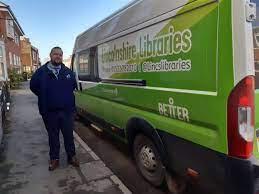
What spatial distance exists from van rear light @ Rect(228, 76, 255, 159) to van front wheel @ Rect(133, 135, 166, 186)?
1468 millimetres

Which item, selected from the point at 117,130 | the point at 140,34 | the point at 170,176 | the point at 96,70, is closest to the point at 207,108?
the point at 170,176

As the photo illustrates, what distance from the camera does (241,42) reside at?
2617mm

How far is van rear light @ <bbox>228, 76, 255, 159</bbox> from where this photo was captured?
2676 millimetres

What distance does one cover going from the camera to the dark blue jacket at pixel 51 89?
4.87 meters

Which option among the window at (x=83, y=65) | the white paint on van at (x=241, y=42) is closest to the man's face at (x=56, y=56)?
the window at (x=83, y=65)

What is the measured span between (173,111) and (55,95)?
7.00 ft

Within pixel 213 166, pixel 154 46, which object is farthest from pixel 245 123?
pixel 154 46

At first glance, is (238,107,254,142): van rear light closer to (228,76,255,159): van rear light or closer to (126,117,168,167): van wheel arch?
(228,76,255,159): van rear light

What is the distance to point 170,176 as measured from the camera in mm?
3959

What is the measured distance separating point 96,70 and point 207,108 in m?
3.72

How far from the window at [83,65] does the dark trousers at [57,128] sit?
215 cm

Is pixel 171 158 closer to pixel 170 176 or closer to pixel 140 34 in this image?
pixel 170 176

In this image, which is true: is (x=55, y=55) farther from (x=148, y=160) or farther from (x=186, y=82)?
(x=186, y=82)

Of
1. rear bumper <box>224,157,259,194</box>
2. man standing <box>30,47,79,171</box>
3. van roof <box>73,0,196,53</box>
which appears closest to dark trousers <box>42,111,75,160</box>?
man standing <box>30,47,79,171</box>
